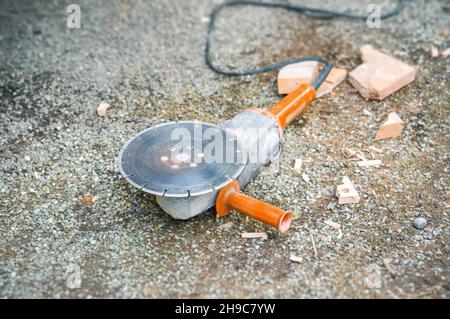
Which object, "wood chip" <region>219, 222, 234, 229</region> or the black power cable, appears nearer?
"wood chip" <region>219, 222, 234, 229</region>

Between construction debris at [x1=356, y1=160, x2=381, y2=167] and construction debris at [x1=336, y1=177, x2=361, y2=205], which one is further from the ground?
construction debris at [x1=356, y1=160, x2=381, y2=167]

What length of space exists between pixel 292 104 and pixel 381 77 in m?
0.75

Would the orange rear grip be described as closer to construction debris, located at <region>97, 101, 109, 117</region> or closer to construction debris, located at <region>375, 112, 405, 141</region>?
construction debris, located at <region>375, 112, 405, 141</region>

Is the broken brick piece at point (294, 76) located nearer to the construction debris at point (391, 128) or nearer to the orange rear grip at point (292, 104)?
the orange rear grip at point (292, 104)

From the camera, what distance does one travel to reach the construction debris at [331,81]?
330cm

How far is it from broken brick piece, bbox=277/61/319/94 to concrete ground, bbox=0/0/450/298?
0.10 metres

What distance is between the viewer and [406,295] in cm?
213

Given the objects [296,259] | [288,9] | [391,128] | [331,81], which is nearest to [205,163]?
[296,259]

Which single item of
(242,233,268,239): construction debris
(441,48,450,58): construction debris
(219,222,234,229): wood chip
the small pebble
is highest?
(441,48,450,58): construction debris

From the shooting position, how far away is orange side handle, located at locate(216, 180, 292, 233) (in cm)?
228

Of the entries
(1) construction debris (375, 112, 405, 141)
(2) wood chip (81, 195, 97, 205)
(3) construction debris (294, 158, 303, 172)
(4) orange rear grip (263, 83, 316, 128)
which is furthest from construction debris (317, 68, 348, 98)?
(2) wood chip (81, 195, 97, 205)

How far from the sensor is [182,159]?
2381mm

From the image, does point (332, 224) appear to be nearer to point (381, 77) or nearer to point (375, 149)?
point (375, 149)

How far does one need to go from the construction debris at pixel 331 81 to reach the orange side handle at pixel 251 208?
48.3 inches
